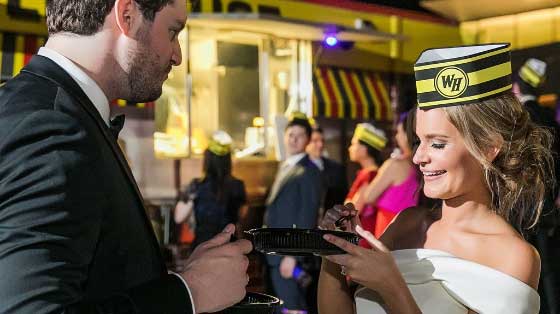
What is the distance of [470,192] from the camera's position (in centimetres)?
217

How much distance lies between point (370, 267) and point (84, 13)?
82cm

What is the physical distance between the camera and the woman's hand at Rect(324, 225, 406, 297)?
182 centimetres

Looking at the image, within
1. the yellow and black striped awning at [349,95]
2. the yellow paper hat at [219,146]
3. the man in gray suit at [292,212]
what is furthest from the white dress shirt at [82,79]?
the yellow and black striped awning at [349,95]

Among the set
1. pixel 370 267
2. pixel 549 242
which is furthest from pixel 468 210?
pixel 549 242

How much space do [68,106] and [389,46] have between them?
8236 mm

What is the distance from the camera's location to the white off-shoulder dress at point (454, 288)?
2.00 meters

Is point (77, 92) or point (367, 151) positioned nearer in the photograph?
point (77, 92)

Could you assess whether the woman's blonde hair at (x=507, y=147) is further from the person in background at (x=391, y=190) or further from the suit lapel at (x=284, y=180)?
the suit lapel at (x=284, y=180)

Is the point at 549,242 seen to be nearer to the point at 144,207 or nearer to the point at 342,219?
the point at 342,219

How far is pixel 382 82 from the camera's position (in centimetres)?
932

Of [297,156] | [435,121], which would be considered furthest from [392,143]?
[435,121]

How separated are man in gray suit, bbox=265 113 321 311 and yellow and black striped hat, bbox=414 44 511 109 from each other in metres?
3.37

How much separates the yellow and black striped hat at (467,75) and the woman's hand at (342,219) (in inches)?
13.6

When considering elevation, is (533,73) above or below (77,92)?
above
